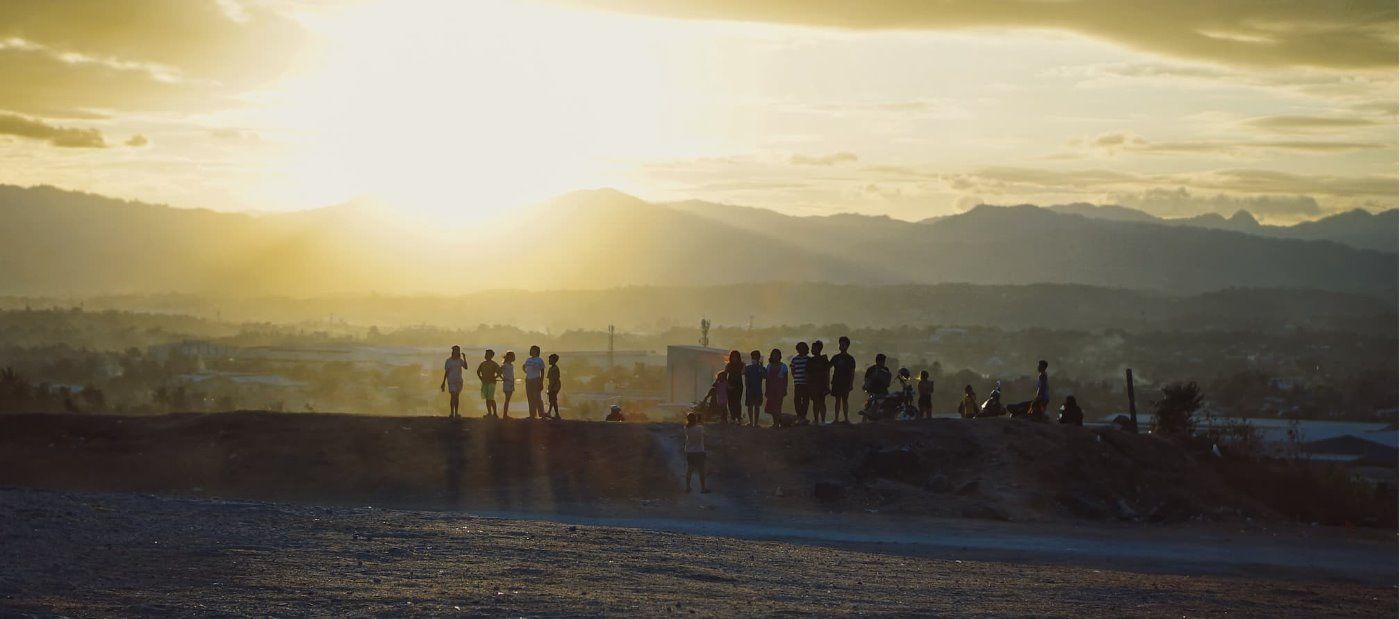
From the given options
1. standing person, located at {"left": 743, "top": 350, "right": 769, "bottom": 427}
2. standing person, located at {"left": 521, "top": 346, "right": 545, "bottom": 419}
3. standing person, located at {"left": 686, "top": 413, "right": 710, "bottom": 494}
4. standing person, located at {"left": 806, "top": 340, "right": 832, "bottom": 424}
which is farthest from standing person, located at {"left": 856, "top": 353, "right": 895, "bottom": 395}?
standing person, located at {"left": 521, "top": 346, "right": 545, "bottom": 419}

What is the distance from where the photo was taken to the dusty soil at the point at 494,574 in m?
14.7

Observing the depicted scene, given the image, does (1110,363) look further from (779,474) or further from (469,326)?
(779,474)

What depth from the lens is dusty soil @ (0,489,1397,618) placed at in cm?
1473

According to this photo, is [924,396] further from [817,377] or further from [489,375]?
[489,375]

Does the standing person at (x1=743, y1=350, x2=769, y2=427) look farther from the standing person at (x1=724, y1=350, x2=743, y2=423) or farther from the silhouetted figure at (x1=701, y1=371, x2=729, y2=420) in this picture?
the silhouetted figure at (x1=701, y1=371, x2=729, y2=420)

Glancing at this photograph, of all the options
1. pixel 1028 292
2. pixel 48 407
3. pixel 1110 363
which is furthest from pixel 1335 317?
pixel 48 407

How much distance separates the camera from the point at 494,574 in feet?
53.4

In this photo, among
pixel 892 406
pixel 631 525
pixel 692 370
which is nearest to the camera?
pixel 631 525

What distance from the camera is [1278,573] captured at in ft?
66.3

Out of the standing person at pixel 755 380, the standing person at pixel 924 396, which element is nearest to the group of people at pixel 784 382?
the standing person at pixel 755 380

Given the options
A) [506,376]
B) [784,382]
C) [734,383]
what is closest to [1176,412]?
[784,382]

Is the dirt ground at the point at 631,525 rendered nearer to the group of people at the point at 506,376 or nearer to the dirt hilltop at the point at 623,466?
the dirt hilltop at the point at 623,466

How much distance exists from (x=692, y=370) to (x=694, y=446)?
2088 cm

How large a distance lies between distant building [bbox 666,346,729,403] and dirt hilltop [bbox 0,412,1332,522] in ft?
53.9
